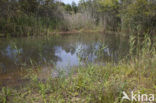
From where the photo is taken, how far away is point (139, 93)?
1332mm

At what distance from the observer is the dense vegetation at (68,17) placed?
677cm

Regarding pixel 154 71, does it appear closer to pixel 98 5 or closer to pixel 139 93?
pixel 139 93

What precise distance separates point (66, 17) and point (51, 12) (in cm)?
149

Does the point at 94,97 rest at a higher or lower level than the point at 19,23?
lower

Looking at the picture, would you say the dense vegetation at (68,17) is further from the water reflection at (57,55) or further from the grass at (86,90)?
the grass at (86,90)

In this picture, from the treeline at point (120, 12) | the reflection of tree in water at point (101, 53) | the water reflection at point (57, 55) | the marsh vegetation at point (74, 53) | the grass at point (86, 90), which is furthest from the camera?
the treeline at point (120, 12)

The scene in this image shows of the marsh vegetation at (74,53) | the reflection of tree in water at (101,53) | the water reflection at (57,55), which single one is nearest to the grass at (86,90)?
the marsh vegetation at (74,53)

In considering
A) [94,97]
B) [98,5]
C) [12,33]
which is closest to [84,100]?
[94,97]

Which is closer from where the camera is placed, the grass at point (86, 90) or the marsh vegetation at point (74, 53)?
the grass at point (86, 90)

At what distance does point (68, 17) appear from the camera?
11.2 meters

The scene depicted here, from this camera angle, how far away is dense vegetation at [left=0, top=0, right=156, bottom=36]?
6.77 m

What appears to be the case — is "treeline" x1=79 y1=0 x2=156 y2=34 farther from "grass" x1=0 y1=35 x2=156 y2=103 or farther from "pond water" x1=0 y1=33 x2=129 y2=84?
"grass" x1=0 y1=35 x2=156 y2=103

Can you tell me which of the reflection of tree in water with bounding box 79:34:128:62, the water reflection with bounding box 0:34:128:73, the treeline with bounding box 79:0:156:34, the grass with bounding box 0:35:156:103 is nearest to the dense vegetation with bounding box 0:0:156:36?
the treeline with bounding box 79:0:156:34

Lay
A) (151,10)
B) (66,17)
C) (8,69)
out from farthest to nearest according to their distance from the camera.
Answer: (66,17), (151,10), (8,69)
